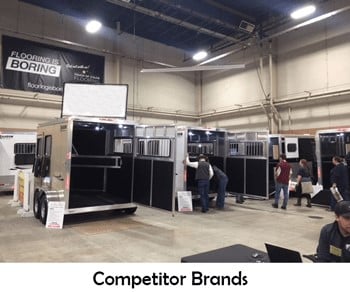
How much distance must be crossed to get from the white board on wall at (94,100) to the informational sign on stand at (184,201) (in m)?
2.43

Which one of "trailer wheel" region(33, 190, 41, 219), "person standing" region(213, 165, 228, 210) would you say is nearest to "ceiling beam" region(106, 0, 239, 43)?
"person standing" region(213, 165, 228, 210)

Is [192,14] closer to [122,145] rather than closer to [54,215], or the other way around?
[122,145]

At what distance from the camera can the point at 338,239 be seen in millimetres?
2303

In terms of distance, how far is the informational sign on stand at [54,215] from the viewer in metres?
5.74

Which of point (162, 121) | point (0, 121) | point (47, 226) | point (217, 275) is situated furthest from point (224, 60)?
point (217, 275)

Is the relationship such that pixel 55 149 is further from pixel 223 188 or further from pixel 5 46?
pixel 5 46

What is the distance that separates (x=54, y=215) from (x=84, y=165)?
1.98 meters

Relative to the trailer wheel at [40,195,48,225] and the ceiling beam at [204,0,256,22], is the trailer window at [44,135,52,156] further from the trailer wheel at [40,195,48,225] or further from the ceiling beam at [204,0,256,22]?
the ceiling beam at [204,0,256,22]

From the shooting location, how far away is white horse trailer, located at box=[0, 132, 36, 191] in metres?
9.80

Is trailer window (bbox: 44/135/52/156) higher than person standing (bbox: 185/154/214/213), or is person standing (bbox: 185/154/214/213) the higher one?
trailer window (bbox: 44/135/52/156)

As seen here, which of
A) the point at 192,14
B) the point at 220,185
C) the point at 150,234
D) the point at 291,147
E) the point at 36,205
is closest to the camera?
the point at 150,234

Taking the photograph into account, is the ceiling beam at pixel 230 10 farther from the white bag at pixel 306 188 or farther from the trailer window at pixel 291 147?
the white bag at pixel 306 188

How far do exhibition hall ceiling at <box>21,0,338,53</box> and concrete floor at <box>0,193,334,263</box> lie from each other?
23.1 feet

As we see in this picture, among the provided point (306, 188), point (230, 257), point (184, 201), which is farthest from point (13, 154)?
point (230, 257)
